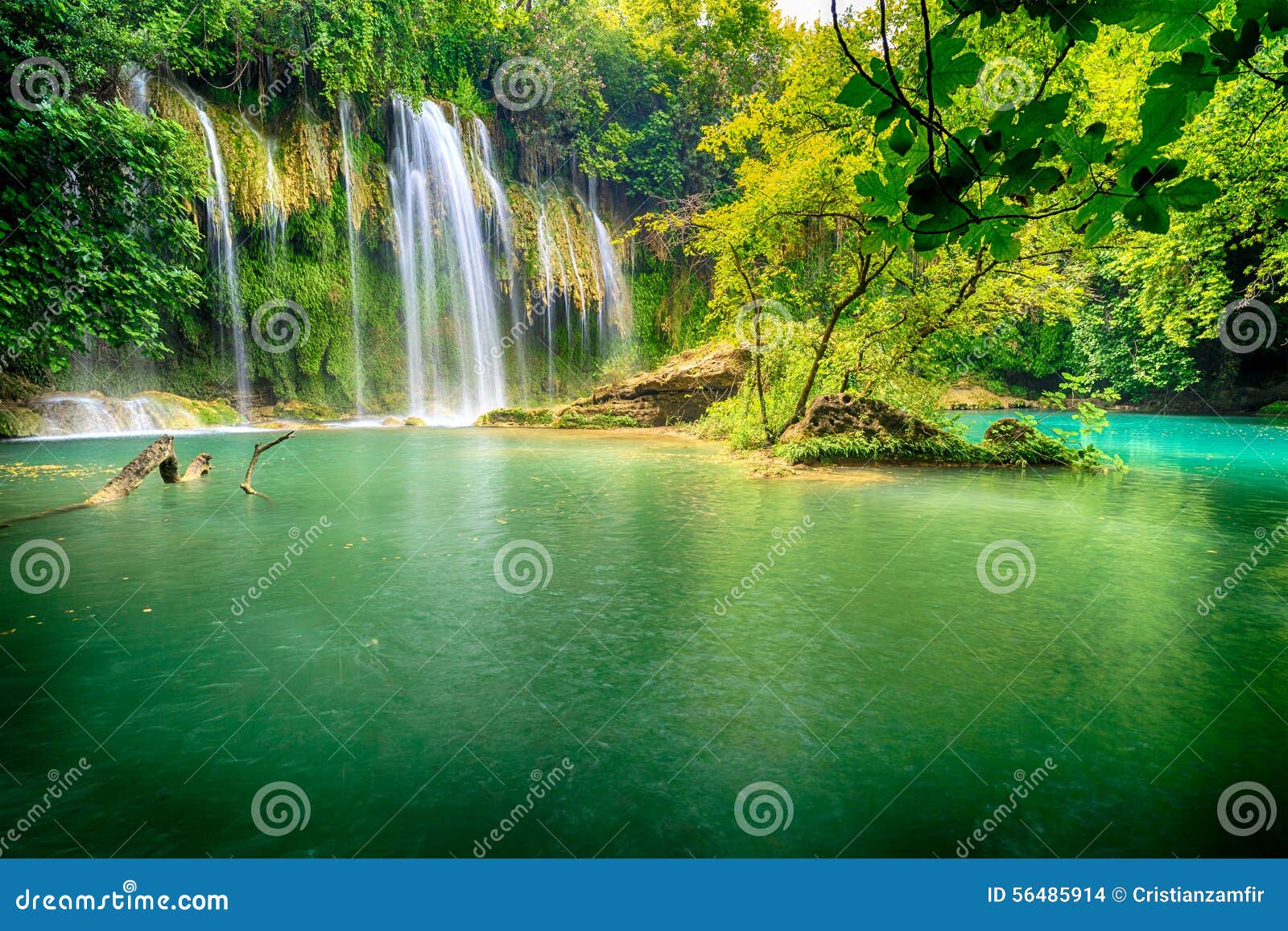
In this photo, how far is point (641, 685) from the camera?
380cm

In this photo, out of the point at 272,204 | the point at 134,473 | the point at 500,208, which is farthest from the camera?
the point at 500,208

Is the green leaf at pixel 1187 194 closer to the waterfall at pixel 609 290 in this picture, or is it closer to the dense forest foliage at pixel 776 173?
the dense forest foliage at pixel 776 173

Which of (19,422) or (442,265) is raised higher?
(442,265)

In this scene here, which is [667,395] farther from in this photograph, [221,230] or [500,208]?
[221,230]

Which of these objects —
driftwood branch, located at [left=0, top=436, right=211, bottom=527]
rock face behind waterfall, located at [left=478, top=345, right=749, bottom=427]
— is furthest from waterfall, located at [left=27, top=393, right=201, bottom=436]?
driftwood branch, located at [left=0, top=436, right=211, bottom=527]

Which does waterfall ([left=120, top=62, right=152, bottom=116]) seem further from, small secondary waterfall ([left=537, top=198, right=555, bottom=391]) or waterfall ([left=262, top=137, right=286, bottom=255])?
small secondary waterfall ([left=537, top=198, right=555, bottom=391])

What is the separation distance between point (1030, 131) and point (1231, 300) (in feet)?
87.2

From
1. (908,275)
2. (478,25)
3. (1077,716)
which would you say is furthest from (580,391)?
(1077,716)

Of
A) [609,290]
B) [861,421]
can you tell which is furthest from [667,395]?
[609,290]

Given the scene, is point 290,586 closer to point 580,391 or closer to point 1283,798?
point 1283,798

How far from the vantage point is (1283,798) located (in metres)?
2.72

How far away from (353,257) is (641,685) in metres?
26.0

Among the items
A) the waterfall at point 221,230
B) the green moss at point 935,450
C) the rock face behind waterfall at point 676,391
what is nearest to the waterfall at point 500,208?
the rock face behind waterfall at point 676,391

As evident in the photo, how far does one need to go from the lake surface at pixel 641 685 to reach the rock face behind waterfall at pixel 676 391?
13.5 meters
